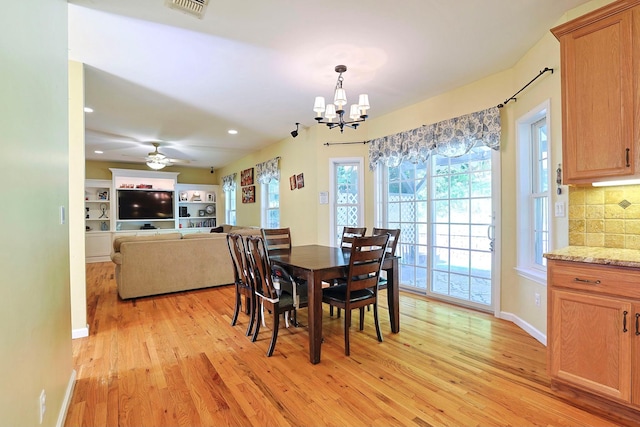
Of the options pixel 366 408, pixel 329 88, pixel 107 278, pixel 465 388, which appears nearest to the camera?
pixel 366 408

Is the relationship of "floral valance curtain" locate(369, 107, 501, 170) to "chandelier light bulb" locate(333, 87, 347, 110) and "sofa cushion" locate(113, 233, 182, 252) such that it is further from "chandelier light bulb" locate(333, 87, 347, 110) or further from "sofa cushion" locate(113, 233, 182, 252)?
"sofa cushion" locate(113, 233, 182, 252)

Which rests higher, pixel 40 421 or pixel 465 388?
pixel 40 421

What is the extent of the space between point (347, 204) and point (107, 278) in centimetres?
470

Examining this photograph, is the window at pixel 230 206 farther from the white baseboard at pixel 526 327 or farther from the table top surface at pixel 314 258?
the white baseboard at pixel 526 327

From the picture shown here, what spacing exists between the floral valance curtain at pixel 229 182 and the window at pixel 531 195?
6.95 m

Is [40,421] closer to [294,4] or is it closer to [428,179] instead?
[294,4]

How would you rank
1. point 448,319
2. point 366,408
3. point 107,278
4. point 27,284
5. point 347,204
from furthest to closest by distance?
point 107,278
point 347,204
point 448,319
point 366,408
point 27,284

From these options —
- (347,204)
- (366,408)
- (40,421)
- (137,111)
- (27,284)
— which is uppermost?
(137,111)

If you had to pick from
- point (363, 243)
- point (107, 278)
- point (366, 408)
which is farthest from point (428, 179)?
point (107, 278)

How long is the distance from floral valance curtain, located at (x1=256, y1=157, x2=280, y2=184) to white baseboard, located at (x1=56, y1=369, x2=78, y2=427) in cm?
466

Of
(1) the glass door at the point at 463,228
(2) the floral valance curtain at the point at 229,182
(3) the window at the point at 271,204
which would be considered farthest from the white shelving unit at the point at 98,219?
(1) the glass door at the point at 463,228

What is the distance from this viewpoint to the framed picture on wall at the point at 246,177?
24.8ft

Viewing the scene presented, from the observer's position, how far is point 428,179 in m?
4.27

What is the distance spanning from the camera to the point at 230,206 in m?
9.22
